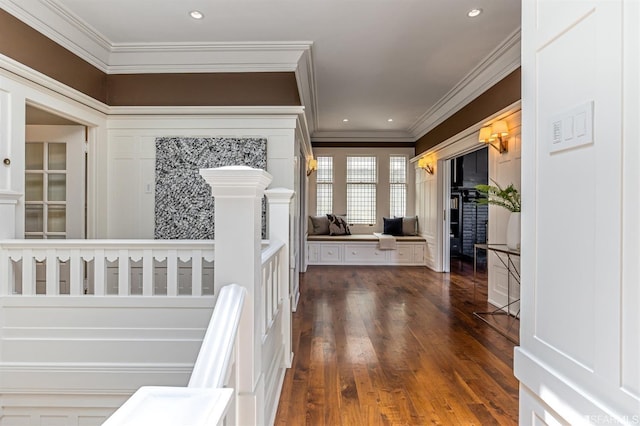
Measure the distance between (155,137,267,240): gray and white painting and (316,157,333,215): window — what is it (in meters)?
4.17

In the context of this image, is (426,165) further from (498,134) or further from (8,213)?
(8,213)

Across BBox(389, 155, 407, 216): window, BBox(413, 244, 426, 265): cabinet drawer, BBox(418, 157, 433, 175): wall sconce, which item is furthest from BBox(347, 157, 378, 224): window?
BBox(418, 157, 433, 175): wall sconce

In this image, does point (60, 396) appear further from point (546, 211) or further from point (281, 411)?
point (546, 211)

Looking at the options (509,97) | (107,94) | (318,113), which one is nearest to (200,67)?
(107,94)

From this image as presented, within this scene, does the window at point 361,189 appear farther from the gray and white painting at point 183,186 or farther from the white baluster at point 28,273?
the white baluster at point 28,273

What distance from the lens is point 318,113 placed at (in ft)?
19.8

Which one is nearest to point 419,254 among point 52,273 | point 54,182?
point 54,182

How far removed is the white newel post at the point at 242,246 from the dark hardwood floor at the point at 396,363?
0.69 m

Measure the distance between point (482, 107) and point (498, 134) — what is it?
0.56 metres

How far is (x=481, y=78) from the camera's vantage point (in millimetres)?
4090

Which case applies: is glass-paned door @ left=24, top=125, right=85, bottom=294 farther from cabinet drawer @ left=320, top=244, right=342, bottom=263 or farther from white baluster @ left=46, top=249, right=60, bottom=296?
cabinet drawer @ left=320, top=244, right=342, bottom=263

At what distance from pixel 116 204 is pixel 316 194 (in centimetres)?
460

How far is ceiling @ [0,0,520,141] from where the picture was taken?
9.17 ft

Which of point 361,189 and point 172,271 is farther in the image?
point 361,189
